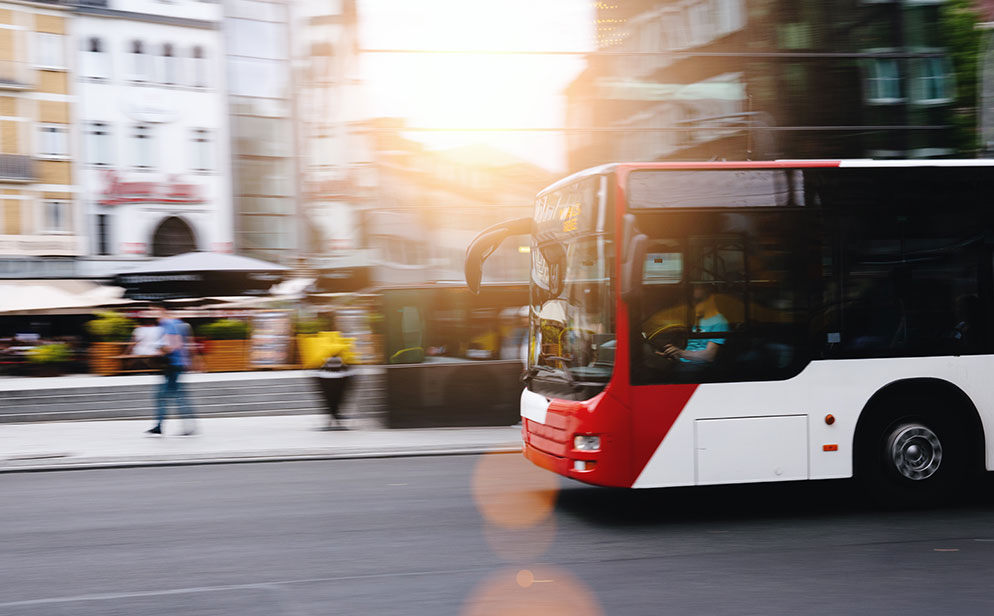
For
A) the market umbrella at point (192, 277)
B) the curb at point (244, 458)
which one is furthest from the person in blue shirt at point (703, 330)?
the market umbrella at point (192, 277)

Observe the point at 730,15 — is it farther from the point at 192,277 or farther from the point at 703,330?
the point at 192,277

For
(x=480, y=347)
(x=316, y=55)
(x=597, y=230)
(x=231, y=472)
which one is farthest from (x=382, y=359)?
(x=316, y=55)

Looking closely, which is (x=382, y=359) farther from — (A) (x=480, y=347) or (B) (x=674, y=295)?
(B) (x=674, y=295)

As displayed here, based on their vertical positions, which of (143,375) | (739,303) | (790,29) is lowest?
(143,375)

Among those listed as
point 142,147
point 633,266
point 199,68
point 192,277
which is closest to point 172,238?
point 142,147

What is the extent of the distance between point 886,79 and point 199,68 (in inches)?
1203

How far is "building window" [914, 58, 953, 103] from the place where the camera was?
17078mm

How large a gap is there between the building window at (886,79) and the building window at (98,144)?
30.1 metres

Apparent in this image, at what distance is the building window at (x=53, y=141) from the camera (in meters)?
37.0

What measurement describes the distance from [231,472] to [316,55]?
24.6m

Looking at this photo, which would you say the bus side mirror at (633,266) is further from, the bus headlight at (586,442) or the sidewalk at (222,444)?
the sidewalk at (222,444)

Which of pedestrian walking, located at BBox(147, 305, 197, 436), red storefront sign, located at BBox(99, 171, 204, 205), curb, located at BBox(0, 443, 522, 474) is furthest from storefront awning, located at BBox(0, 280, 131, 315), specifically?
red storefront sign, located at BBox(99, 171, 204, 205)

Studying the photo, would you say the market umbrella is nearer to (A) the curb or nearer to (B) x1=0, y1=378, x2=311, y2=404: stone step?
(B) x1=0, y1=378, x2=311, y2=404: stone step

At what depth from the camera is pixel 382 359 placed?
1392cm
